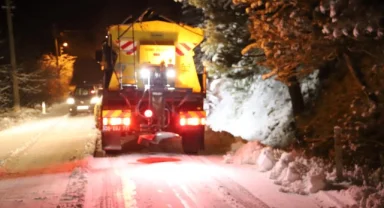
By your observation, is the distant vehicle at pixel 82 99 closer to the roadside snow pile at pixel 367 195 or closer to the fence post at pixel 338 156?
the fence post at pixel 338 156

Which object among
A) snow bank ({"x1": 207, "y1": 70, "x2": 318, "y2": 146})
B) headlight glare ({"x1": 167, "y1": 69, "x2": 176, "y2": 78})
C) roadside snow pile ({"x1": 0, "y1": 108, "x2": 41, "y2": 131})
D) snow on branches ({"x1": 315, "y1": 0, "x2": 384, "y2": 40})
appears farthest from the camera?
roadside snow pile ({"x1": 0, "y1": 108, "x2": 41, "y2": 131})

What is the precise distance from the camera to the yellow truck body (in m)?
12.5

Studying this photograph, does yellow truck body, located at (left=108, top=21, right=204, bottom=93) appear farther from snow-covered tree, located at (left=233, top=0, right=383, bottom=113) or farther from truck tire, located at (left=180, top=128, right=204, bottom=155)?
snow-covered tree, located at (left=233, top=0, right=383, bottom=113)

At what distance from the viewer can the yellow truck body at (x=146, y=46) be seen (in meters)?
12.5

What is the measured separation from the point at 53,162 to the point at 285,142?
27.0ft

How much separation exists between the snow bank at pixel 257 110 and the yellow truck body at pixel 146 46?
5756 mm

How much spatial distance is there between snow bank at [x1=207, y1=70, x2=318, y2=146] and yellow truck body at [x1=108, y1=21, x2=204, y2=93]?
5.76m

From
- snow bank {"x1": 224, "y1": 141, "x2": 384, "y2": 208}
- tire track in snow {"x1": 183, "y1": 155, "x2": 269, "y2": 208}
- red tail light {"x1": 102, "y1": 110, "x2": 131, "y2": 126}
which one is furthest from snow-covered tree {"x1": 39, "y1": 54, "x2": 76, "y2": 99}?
tire track in snow {"x1": 183, "y1": 155, "x2": 269, "y2": 208}

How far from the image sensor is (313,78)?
17.9 m

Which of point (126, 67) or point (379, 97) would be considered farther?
point (126, 67)

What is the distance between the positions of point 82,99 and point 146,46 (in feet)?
51.1

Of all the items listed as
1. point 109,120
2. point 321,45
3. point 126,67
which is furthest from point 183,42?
point 321,45

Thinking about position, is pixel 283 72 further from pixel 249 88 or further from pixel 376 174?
pixel 249 88

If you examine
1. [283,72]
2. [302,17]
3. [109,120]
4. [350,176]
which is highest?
[302,17]
